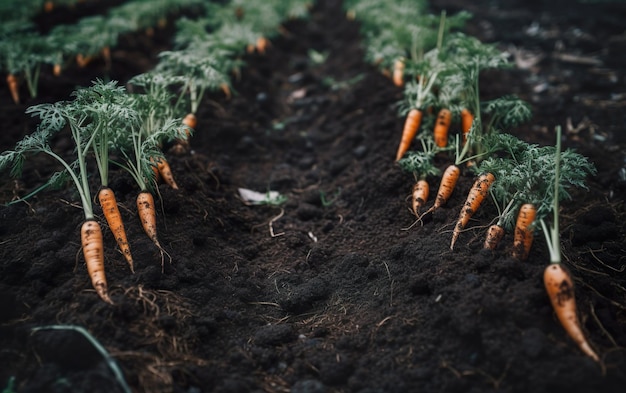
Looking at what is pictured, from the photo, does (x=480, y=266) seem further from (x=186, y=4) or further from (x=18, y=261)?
(x=186, y=4)

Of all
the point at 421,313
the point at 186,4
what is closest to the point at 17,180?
the point at 421,313

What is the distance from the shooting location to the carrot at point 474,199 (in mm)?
3719

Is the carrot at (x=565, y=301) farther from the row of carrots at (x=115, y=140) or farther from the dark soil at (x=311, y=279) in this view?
the row of carrots at (x=115, y=140)

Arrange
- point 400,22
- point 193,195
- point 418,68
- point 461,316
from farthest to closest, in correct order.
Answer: point 400,22, point 418,68, point 193,195, point 461,316

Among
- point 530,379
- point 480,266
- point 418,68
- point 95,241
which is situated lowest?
point 530,379

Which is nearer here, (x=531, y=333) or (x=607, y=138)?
(x=531, y=333)

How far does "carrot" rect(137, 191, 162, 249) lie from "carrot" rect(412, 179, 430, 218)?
2100 mm

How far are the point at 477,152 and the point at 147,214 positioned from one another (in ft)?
9.51

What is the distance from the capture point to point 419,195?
13.9 ft

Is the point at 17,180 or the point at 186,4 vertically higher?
the point at 186,4

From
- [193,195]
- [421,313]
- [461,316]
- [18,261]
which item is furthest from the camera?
[193,195]

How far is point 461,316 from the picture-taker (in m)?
3.02

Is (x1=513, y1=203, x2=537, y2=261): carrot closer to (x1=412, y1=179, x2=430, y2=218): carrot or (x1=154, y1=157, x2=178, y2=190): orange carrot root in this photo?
(x1=412, y1=179, x2=430, y2=218): carrot

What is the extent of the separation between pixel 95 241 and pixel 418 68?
350cm
